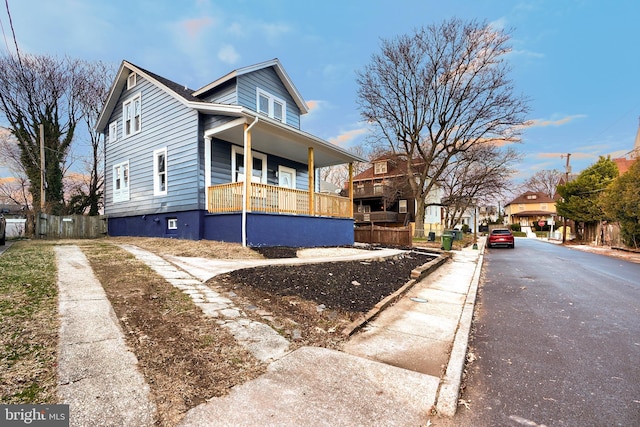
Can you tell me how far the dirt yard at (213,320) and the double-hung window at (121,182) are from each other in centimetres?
787

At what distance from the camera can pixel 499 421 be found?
85.4 inches

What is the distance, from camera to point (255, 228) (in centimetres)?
962

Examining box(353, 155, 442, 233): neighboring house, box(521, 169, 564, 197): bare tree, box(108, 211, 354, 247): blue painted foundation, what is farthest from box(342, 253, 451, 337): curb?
box(521, 169, 564, 197): bare tree

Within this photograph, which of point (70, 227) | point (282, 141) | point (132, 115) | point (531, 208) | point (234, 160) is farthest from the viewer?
point (531, 208)

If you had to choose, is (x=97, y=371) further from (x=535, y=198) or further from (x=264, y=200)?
(x=535, y=198)

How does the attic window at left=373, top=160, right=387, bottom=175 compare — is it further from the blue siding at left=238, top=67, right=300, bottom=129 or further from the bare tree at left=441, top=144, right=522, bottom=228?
the blue siding at left=238, top=67, right=300, bottom=129

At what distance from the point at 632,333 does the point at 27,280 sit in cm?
893

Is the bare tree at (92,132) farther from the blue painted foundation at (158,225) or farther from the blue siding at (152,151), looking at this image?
the blue painted foundation at (158,225)

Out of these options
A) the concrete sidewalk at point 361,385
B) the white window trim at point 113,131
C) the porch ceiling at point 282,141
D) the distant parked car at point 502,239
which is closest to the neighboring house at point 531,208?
the distant parked car at point 502,239

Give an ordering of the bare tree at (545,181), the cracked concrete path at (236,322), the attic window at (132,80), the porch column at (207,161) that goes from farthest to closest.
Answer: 1. the bare tree at (545,181)
2. the attic window at (132,80)
3. the porch column at (207,161)
4. the cracked concrete path at (236,322)

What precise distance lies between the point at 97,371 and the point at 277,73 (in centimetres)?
1471

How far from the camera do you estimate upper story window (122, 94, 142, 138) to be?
13873 mm

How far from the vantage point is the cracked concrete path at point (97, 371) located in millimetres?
1847

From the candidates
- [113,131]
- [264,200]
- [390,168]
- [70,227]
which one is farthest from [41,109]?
[390,168]
